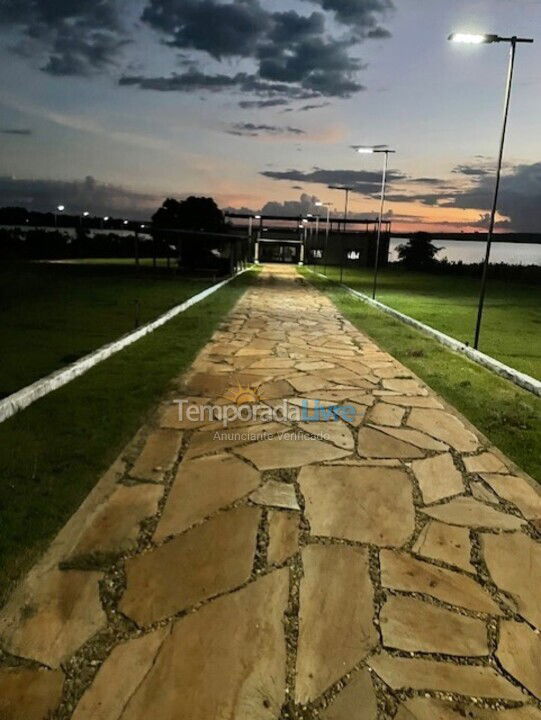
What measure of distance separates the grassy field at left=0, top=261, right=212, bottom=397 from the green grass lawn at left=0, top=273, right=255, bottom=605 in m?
0.99

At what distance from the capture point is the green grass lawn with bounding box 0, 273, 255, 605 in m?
3.10

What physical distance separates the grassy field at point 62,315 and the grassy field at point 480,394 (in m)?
5.63

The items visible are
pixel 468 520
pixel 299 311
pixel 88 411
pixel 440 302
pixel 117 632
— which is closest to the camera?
pixel 117 632

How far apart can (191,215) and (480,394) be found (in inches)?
1164

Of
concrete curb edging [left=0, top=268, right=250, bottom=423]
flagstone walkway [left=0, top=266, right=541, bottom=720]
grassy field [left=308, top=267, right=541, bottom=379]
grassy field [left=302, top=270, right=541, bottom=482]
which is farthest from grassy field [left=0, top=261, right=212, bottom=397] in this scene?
grassy field [left=308, top=267, right=541, bottom=379]

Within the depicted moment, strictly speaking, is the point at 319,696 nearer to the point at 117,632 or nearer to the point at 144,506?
the point at 117,632

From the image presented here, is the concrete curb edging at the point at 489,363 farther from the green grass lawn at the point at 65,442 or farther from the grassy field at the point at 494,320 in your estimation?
the green grass lawn at the point at 65,442

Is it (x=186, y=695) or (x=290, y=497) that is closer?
(x=186, y=695)

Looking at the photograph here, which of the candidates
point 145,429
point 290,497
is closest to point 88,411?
point 145,429

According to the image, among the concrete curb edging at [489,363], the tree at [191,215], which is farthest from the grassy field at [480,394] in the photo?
the tree at [191,215]

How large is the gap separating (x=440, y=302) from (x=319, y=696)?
19.4 meters

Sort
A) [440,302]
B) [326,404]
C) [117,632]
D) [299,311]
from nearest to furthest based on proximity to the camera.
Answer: [117,632] < [326,404] < [299,311] < [440,302]

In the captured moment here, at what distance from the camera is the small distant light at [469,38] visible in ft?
27.2

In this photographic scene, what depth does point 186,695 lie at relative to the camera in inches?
81.8
